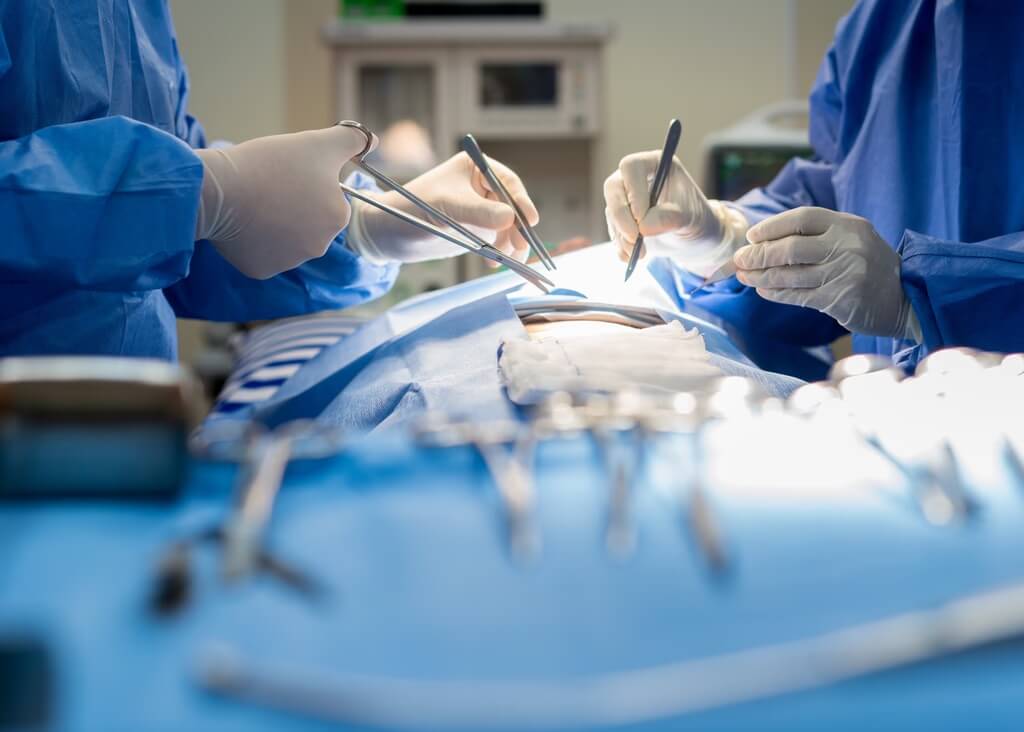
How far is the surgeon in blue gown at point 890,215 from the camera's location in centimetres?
137

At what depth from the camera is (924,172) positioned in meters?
1.67

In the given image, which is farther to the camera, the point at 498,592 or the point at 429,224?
the point at 429,224

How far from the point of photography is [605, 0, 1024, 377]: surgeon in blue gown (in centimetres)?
137

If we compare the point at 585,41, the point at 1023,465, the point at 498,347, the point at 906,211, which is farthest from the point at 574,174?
the point at 1023,465

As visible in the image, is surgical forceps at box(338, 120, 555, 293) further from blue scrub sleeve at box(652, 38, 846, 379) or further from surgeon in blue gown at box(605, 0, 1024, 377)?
blue scrub sleeve at box(652, 38, 846, 379)

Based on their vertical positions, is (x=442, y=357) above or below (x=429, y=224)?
below

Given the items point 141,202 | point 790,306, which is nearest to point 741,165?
point 790,306

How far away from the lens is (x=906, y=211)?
1.67 m

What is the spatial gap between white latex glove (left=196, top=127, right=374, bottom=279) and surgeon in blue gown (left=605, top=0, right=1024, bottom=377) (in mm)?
482

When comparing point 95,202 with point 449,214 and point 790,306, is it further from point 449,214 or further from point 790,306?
point 790,306

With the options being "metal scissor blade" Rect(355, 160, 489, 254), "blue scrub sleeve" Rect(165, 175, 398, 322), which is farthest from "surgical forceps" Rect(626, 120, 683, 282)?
"blue scrub sleeve" Rect(165, 175, 398, 322)

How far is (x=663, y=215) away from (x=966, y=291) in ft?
1.49

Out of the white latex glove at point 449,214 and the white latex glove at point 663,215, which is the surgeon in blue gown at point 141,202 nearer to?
the white latex glove at point 449,214

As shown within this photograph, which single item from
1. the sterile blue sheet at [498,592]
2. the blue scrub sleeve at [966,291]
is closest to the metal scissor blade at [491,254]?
the blue scrub sleeve at [966,291]
